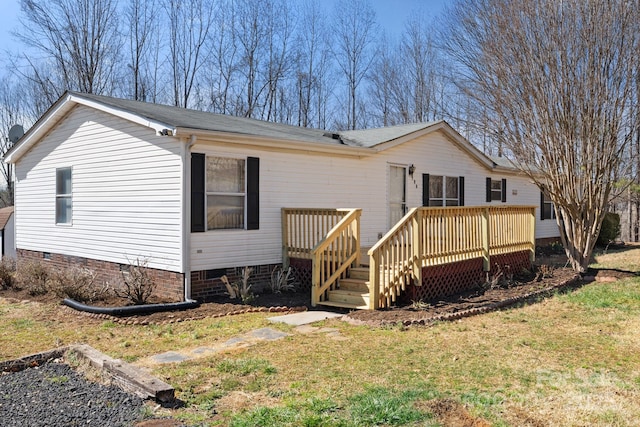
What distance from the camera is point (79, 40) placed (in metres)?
23.6

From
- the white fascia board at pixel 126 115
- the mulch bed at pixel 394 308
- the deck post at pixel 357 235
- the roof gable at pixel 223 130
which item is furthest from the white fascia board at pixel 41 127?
the deck post at pixel 357 235

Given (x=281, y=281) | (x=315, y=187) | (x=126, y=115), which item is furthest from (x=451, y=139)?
(x=126, y=115)

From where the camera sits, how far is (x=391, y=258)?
8.13 meters

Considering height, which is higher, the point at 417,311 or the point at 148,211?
the point at 148,211

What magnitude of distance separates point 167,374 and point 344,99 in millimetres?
27229

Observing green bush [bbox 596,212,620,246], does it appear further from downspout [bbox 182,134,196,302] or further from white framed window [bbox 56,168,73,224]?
white framed window [bbox 56,168,73,224]

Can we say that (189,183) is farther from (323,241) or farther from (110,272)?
(110,272)

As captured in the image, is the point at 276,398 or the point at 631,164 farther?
the point at 631,164

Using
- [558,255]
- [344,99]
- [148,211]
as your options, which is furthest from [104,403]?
[344,99]

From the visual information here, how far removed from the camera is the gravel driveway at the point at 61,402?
381cm

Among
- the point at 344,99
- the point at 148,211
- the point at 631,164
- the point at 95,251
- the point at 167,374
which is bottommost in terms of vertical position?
the point at 167,374

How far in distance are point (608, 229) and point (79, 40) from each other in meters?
23.0

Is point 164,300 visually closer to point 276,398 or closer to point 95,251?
point 95,251

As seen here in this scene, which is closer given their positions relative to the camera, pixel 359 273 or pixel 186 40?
pixel 359 273
